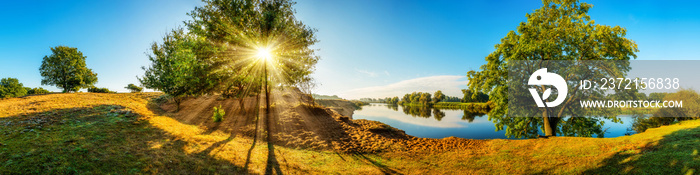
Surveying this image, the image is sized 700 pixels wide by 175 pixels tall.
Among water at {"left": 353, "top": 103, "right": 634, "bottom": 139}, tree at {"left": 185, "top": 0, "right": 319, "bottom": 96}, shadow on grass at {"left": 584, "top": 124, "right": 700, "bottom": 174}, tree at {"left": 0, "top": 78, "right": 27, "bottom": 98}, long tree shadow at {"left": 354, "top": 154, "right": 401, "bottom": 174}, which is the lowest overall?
water at {"left": 353, "top": 103, "right": 634, "bottom": 139}

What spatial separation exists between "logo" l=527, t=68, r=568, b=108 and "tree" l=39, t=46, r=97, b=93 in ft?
183

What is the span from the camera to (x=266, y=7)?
14.0 m

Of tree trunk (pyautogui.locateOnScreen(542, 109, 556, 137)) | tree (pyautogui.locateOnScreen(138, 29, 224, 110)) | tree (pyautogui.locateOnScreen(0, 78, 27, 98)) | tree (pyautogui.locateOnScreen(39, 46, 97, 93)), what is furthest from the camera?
tree (pyautogui.locateOnScreen(0, 78, 27, 98))

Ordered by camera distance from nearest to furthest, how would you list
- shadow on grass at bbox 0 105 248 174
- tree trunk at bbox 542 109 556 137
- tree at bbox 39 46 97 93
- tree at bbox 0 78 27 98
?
shadow on grass at bbox 0 105 248 174 < tree trunk at bbox 542 109 556 137 < tree at bbox 39 46 97 93 < tree at bbox 0 78 27 98

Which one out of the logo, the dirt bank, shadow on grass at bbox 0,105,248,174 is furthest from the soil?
the dirt bank

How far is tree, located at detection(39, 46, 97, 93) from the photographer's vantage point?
93.5 ft

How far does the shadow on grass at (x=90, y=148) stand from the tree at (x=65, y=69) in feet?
109

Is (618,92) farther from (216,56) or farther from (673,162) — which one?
(216,56)

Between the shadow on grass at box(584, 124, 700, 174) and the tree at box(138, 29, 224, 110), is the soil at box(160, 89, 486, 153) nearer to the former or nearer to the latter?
the tree at box(138, 29, 224, 110)

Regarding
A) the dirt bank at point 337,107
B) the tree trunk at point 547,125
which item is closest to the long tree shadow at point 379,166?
the tree trunk at point 547,125

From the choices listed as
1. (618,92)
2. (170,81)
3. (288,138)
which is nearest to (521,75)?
(618,92)

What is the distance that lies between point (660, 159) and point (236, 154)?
15674 mm

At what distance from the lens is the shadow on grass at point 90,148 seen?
5109 mm

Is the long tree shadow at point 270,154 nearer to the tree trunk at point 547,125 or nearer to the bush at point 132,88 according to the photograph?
the tree trunk at point 547,125
